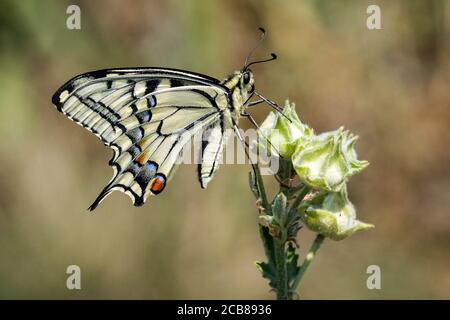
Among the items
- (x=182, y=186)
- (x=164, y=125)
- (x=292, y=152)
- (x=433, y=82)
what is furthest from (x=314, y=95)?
(x=292, y=152)

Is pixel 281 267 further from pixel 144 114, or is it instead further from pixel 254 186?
pixel 144 114

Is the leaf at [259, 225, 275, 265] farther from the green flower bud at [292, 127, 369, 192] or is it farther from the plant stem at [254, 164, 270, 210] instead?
the green flower bud at [292, 127, 369, 192]

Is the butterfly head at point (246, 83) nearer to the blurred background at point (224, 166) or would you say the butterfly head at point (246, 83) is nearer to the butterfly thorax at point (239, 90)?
the butterfly thorax at point (239, 90)

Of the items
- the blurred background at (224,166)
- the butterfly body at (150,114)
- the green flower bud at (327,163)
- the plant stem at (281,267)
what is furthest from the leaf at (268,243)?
the blurred background at (224,166)

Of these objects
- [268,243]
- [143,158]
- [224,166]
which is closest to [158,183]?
[143,158]

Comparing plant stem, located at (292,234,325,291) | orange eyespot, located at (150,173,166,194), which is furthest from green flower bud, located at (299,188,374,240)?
orange eyespot, located at (150,173,166,194)

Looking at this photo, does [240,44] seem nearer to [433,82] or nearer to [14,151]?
[433,82]
